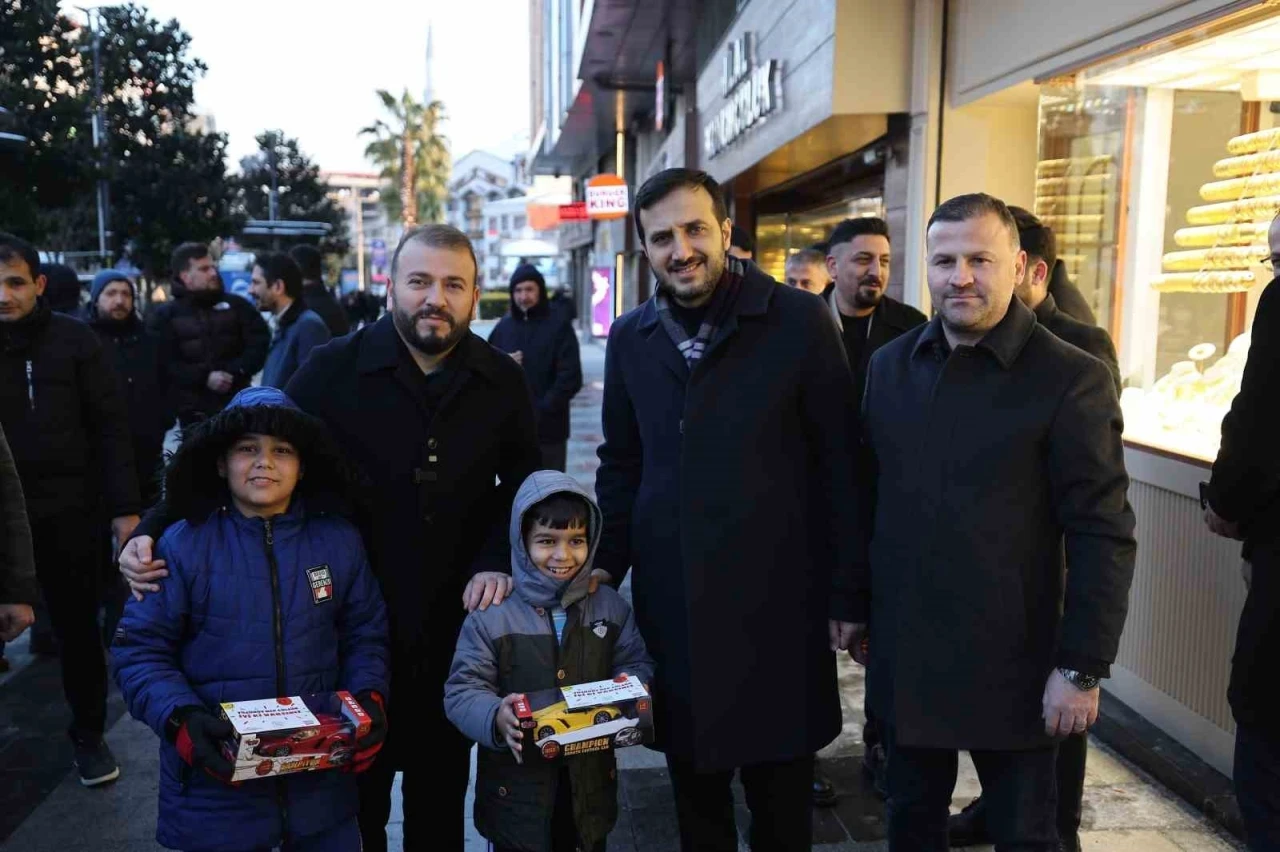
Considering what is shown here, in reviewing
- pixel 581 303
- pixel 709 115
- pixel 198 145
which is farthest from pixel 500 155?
pixel 709 115

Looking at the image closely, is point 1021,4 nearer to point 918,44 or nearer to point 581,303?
point 918,44

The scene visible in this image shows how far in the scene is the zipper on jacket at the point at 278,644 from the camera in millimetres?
2521

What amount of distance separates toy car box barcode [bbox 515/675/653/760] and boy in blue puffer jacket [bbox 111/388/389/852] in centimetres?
39

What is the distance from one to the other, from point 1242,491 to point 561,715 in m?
1.73

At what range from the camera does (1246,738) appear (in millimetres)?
2576

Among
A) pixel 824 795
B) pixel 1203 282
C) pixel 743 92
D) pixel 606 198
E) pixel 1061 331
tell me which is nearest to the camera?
pixel 1061 331

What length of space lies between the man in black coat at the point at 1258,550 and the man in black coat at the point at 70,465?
3814 millimetres

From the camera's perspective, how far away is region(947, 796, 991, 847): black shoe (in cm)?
349

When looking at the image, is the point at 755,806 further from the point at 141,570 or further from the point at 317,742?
the point at 141,570

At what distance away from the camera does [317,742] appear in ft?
7.62

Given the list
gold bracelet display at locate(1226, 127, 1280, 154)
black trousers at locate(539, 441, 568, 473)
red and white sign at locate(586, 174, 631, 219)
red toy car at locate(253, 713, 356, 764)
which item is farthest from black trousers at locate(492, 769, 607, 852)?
red and white sign at locate(586, 174, 631, 219)

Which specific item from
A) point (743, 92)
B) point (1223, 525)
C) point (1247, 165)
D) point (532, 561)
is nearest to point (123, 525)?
point (532, 561)

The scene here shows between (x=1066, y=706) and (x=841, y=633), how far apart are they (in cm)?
56

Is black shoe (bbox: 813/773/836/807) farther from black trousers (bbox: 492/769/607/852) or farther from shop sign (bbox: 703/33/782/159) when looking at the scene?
shop sign (bbox: 703/33/782/159)
